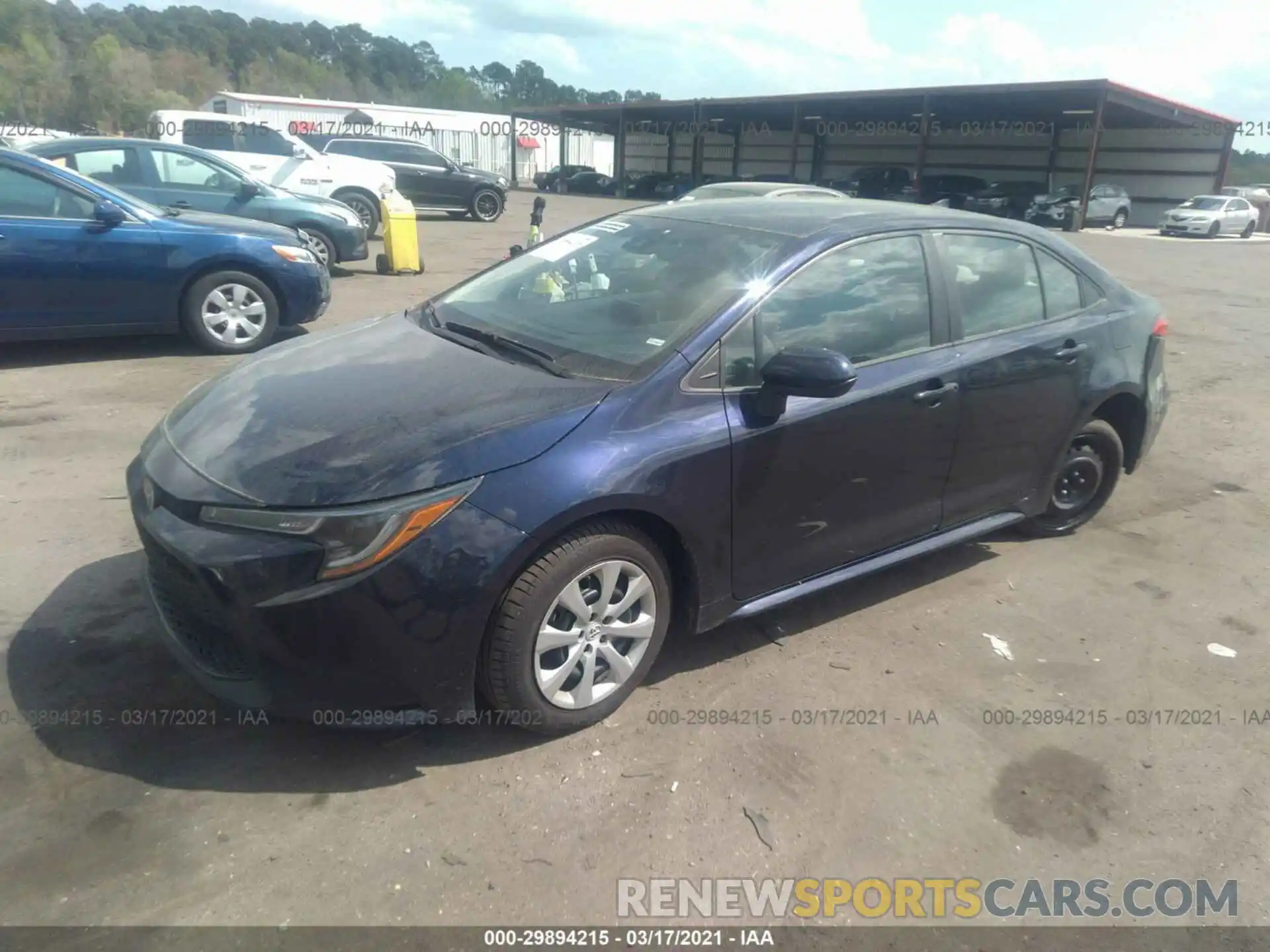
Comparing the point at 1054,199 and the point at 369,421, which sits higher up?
the point at 1054,199

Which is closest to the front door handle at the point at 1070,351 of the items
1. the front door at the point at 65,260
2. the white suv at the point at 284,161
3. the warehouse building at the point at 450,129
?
the front door at the point at 65,260

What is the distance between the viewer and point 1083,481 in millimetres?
4664

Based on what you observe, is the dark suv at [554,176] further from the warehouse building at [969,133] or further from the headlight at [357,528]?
the headlight at [357,528]

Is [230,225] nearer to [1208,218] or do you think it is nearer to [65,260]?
[65,260]

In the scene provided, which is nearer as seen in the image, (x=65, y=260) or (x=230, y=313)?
(x=65, y=260)

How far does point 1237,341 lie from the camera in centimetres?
1055

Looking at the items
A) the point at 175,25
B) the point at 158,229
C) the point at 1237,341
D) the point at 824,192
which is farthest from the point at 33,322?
the point at 175,25

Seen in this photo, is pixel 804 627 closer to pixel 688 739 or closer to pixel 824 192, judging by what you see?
pixel 688 739

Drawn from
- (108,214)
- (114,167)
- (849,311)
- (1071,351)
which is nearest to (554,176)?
(114,167)

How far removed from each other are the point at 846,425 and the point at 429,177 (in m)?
20.5

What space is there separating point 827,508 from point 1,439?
4802 mm

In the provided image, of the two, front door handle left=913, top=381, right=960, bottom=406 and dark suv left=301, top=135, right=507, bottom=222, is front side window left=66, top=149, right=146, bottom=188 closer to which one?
front door handle left=913, top=381, right=960, bottom=406

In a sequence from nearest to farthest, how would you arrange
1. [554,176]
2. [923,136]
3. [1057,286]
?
1. [1057,286]
2. [923,136]
3. [554,176]

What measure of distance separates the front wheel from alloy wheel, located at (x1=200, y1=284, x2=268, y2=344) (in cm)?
1574
